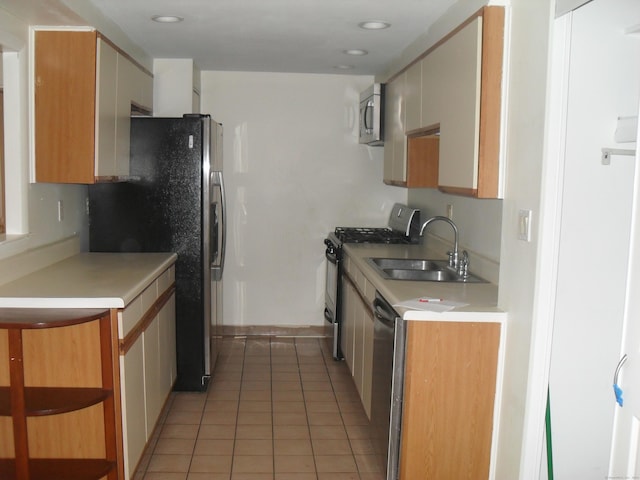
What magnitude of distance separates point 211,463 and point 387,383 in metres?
1.06

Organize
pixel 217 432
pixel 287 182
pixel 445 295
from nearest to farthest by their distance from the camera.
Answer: pixel 445 295
pixel 217 432
pixel 287 182

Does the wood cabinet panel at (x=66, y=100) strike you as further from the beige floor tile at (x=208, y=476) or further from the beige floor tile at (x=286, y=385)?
the beige floor tile at (x=286, y=385)

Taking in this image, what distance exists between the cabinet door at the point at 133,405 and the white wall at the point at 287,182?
2559mm

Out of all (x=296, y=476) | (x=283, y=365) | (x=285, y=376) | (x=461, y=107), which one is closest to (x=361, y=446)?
(x=296, y=476)

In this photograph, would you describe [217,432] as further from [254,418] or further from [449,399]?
[449,399]

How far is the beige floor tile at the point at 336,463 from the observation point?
3150mm

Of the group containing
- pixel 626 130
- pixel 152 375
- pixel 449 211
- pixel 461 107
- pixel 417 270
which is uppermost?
pixel 461 107

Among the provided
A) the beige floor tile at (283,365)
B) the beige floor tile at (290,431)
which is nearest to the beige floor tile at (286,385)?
the beige floor tile at (283,365)

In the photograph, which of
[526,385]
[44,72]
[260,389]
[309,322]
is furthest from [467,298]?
[309,322]

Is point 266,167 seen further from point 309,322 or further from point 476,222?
point 476,222

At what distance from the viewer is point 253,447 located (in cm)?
337

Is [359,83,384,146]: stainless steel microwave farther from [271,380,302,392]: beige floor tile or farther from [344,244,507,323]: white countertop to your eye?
[271,380,302,392]: beige floor tile

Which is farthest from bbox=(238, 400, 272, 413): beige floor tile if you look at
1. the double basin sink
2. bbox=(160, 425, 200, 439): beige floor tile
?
the double basin sink

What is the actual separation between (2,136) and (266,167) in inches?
105
